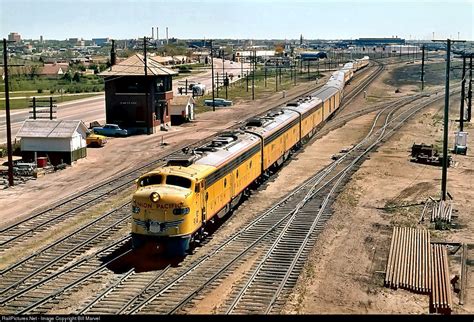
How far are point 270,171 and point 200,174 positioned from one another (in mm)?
17503

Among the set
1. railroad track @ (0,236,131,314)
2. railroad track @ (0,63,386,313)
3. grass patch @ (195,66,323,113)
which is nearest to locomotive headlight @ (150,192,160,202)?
railroad track @ (0,236,131,314)

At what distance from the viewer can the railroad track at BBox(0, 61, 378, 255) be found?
29.5m

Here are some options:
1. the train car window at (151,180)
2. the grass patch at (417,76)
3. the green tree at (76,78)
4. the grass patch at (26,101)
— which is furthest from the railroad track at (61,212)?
the green tree at (76,78)

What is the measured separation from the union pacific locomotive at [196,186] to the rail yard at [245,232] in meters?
0.06

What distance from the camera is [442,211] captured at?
32625 millimetres

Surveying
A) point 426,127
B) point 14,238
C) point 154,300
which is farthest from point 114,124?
point 154,300

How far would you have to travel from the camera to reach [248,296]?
68.9 feet

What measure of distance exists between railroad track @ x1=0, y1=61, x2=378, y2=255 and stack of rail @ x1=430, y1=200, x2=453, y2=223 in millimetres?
18084

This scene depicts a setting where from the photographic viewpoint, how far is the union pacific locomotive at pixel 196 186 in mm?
23438

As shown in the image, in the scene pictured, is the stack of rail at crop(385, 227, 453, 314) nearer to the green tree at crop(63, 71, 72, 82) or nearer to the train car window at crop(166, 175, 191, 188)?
the train car window at crop(166, 175, 191, 188)

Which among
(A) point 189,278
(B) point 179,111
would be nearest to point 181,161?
(A) point 189,278

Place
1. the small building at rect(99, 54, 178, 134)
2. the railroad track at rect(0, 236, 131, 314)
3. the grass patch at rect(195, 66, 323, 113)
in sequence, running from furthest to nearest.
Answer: the grass patch at rect(195, 66, 323, 113), the small building at rect(99, 54, 178, 134), the railroad track at rect(0, 236, 131, 314)

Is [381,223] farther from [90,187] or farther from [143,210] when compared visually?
[90,187]

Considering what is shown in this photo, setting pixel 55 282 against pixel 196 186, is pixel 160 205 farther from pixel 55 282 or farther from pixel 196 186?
pixel 55 282
